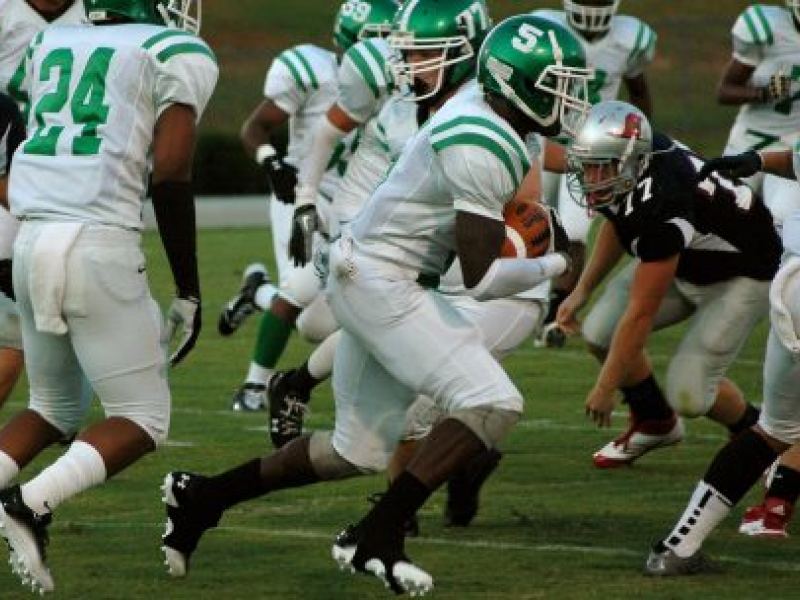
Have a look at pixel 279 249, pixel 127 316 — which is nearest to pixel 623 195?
pixel 127 316

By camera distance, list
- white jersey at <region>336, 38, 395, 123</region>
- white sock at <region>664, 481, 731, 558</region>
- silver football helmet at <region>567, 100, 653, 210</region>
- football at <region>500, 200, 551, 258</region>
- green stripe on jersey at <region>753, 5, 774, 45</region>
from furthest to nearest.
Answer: green stripe on jersey at <region>753, 5, 774, 45</region> → white jersey at <region>336, 38, 395, 123</region> → silver football helmet at <region>567, 100, 653, 210</region> → white sock at <region>664, 481, 731, 558</region> → football at <region>500, 200, 551, 258</region>

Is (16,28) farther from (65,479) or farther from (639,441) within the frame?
(65,479)

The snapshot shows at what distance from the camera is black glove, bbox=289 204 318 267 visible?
8.24 meters

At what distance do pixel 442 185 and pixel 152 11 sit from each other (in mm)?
943

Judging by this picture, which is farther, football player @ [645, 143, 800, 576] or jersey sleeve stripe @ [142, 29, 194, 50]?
football player @ [645, 143, 800, 576]

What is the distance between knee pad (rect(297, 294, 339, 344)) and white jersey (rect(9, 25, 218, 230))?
306 cm

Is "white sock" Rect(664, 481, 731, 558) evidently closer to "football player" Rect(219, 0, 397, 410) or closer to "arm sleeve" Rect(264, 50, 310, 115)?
"football player" Rect(219, 0, 397, 410)

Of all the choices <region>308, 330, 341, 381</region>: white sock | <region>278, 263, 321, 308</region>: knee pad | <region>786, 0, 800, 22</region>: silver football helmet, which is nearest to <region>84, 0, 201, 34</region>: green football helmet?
<region>308, 330, 341, 381</region>: white sock

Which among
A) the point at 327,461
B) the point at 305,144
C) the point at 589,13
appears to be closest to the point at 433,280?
the point at 327,461

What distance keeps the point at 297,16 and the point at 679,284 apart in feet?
96.1

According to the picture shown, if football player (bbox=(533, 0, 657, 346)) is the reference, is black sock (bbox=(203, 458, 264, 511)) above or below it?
above

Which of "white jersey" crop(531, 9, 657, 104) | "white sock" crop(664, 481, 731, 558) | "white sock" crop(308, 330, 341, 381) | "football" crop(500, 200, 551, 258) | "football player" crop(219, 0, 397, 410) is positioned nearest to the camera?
"football" crop(500, 200, 551, 258)

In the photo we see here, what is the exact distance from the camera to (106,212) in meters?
5.56

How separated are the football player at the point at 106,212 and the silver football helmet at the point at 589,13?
5.26m
